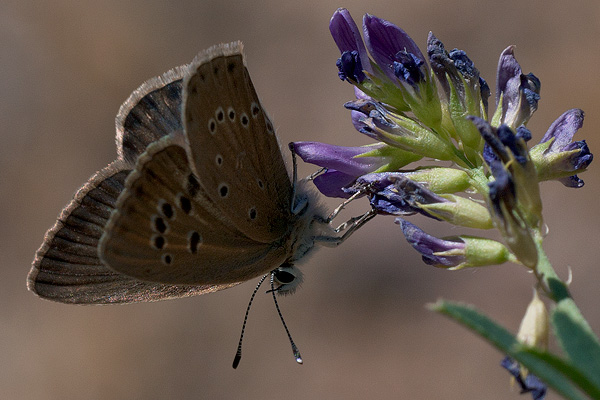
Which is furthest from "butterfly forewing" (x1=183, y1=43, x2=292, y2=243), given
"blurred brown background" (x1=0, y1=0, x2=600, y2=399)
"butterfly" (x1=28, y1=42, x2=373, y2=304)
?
"blurred brown background" (x1=0, y1=0, x2=600, y2=399)

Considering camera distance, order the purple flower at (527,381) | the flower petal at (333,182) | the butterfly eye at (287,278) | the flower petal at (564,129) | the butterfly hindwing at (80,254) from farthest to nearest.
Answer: the butterfly eye at (287,278), the butterfly hindwing at (80,254), the flower petal at (333,182), the flower petal at (564,129), the purple flower at (527,381)

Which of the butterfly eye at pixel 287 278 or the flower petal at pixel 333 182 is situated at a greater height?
the flower petal at pixel 333 182

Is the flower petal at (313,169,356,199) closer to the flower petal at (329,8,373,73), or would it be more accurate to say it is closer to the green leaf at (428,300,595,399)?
the flower petal at (329,8,373,73)

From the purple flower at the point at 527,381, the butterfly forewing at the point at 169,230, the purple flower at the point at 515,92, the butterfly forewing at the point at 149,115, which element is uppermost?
the butterfly forewing at the point at 149,115

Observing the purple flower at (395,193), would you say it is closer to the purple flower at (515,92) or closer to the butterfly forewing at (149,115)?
the purple flower at (515,92)

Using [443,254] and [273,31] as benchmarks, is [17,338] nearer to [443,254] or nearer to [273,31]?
[273,31]

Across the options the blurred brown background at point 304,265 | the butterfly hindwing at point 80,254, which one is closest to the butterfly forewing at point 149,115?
the butterfly hindwing at point 80,254

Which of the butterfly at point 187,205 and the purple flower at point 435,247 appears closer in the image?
the purple flower at point 435,247

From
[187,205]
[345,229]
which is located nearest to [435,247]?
[345,229]
